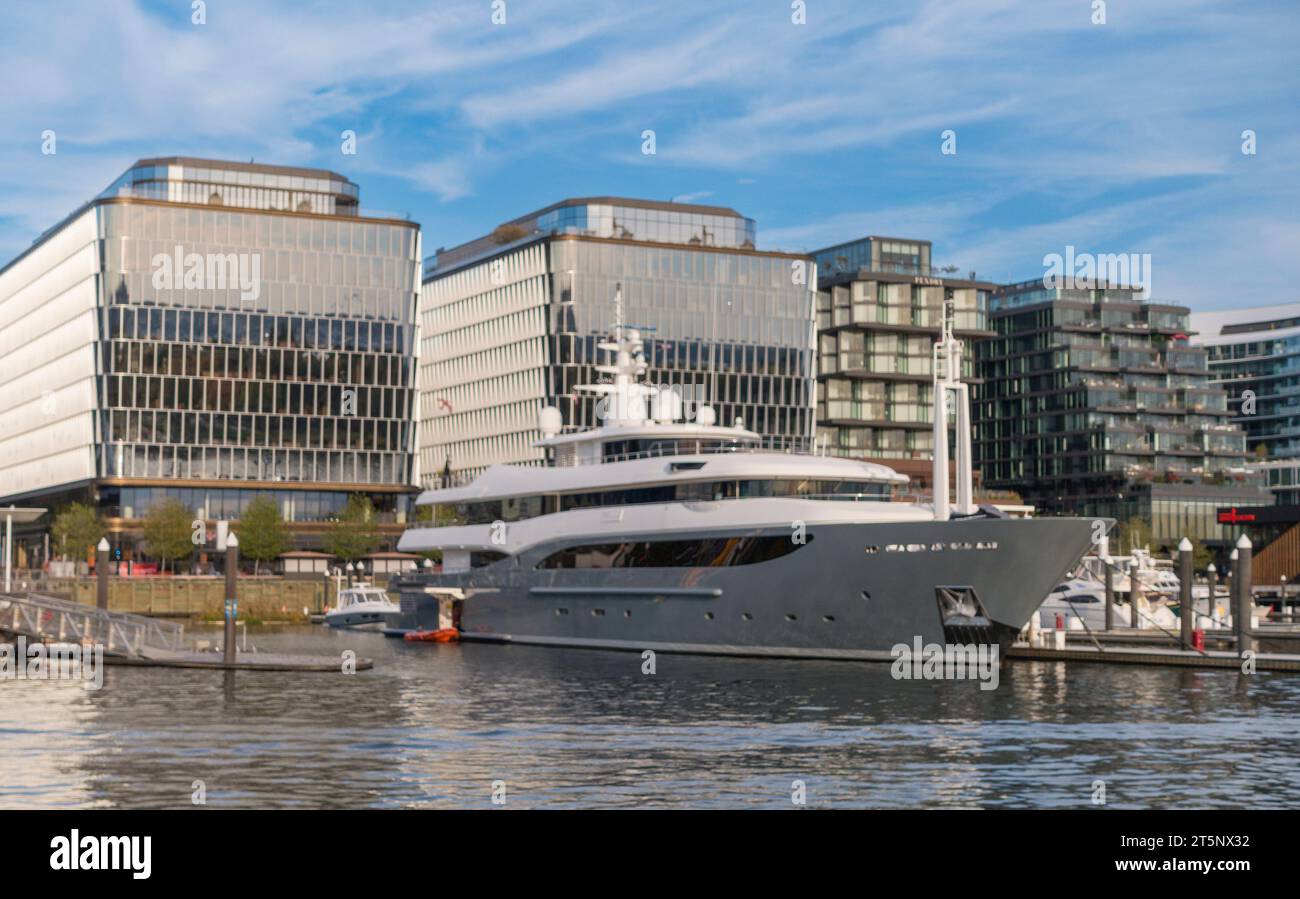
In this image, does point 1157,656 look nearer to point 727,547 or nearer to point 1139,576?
point 727,547

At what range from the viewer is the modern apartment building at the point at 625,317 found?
14688cm

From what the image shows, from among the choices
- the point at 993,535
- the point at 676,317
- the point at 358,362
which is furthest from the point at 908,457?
the point at 993,535

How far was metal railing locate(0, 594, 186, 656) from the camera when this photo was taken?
57094mm

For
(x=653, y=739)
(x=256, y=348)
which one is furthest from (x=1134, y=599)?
(x=256, y=348)

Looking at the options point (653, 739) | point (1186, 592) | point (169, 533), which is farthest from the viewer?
point (169, 533)

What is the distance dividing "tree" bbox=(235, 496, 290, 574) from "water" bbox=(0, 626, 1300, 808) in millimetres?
74120

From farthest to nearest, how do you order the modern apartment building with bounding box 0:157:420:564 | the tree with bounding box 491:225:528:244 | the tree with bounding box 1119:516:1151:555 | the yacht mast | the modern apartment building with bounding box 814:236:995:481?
the modern apartment building with bounding box 814:236:995:481 < the tree with bounding box 491:225:528:244 < the tree with bounding box 1119:516:1151:555 < the modern apartment building with bounding box 0:157:420:564 < the yacht mast

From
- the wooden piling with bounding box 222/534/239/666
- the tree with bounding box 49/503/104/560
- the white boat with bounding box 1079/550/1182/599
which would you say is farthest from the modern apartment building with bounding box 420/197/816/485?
the wooden piling with bounding box 222/534/239/666

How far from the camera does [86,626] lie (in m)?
57.3

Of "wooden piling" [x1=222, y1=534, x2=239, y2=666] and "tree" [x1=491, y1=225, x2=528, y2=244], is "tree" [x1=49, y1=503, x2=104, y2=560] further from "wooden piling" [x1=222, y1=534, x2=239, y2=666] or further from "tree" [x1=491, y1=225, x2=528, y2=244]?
"wooden piling" [x1=222, y1=534, x2=239, y2=666]

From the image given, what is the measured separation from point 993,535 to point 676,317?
97.5m

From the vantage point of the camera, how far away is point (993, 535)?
5362 cm

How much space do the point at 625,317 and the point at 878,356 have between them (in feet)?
102
